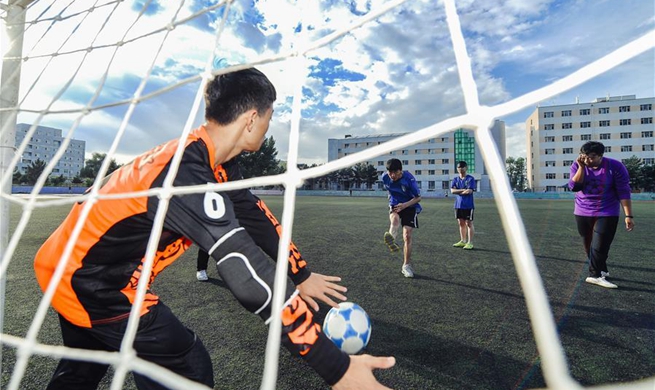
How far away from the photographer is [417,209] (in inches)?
203

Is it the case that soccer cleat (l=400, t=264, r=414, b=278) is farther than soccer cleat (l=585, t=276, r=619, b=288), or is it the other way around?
soccer cleat (l=400, t=264, r=414, b=278)

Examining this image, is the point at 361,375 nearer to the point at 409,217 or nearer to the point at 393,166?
the point at 409,217

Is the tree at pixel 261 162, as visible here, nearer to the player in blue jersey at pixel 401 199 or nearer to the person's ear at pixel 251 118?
the player in blue jersey at pixel 401 199

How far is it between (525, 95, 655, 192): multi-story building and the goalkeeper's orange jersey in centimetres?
5921

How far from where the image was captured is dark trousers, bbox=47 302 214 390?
4.44ft

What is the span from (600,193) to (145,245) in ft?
15.4

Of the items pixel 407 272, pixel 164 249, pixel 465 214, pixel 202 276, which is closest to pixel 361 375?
pixel 164 249

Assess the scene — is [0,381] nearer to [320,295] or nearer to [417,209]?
[320,295]

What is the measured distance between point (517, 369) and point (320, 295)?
4.86ft

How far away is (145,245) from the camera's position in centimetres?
138

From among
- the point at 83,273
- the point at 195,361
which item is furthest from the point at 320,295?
the point at 83,273

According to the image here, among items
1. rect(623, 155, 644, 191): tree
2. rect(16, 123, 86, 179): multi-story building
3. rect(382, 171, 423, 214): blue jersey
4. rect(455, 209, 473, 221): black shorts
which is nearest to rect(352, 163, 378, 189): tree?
rect(623, 155, 644, 191): tree

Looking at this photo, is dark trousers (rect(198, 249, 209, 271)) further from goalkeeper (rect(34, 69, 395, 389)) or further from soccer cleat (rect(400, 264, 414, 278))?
goalkeeper (rect(34, 69, 395, 389))

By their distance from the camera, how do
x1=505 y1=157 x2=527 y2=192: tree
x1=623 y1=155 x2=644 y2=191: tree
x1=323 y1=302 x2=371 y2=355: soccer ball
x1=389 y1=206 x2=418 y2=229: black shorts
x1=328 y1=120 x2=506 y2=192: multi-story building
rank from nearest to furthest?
1. x1=323 y1=302 x2=371 y2=355: soccer ball
2. x1=389 y1=206 x2=418 y2=229: black shorts
3. x1=623 y1=155 x2=644 y2=191: tree
4. x1=328 y1=120 x2=506 y2=192: multi-story building
5. x1=505 y1=157 x2=527 y2=192: tree
